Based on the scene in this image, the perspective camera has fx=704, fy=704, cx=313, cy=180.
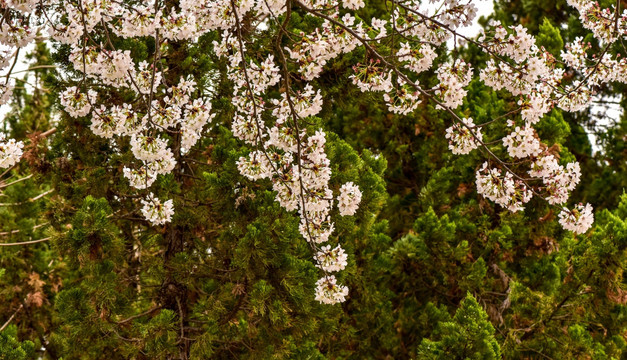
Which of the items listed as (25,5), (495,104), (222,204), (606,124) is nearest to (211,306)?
(222,204)

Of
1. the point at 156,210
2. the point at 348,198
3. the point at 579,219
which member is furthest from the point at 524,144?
the point at 156,210

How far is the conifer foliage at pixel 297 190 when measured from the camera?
3.65 m

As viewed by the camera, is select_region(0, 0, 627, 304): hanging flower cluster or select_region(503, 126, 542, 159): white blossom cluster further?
select_region(503, 126, 542, 159): white blossom cluster

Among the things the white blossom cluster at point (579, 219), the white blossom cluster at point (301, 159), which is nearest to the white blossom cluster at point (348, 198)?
the white blossom cluster at point (301, 159)

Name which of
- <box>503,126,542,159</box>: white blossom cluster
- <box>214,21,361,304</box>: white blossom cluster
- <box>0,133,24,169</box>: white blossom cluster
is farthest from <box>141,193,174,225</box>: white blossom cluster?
<box>503,126,542,159</box>: white blossom cluster

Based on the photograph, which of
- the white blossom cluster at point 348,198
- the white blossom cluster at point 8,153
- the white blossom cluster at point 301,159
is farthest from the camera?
the white blossom cluster at point 348,198

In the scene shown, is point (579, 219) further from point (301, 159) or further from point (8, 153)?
point (8, 153)

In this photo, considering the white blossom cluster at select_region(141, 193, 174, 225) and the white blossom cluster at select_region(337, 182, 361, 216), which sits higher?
the white blossom cluster at select_region(337, 182, 361, 216)

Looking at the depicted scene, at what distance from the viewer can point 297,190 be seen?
3.71 m

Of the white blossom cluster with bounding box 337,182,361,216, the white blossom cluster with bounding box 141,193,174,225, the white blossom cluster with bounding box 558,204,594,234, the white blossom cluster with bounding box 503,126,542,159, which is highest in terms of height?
the white blossom cluster with bounding box 503,126,542,159

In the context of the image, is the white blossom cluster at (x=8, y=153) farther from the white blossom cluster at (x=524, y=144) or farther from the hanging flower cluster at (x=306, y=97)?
the white blossom cluster at (x=524, y=144)

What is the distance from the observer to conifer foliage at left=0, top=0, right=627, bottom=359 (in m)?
3.65

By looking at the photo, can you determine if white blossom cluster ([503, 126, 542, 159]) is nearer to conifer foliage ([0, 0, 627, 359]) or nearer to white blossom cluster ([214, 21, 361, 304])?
conifer foliage ([0, 0, 627, 359])

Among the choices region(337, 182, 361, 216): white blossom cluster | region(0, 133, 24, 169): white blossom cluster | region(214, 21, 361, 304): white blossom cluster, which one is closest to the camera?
region(0, 133, 24, 169): white blossom cluster
